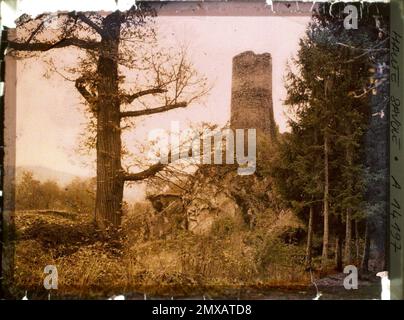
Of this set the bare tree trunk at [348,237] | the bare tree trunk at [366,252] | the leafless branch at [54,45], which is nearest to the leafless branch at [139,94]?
the leafless branch at [54,45]

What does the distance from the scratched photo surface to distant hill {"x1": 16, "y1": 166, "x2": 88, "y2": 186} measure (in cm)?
1

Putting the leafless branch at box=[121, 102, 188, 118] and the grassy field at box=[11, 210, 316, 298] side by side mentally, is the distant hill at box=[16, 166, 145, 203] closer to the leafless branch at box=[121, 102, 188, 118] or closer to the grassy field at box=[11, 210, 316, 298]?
the grassy field at box=[11, 210, 316, 298]

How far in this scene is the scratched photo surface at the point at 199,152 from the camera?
4.48 m

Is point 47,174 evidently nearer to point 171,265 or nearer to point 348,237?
point 171,265

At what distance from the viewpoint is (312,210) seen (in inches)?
177

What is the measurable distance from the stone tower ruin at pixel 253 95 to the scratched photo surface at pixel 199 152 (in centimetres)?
1

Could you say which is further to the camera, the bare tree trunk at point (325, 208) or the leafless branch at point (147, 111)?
the leafless branch at point (147, 111)

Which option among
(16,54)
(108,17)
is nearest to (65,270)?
(16,54)

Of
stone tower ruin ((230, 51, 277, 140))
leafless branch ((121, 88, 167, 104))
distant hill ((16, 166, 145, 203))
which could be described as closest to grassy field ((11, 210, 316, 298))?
distant hill ((16, 166, 145, 203))

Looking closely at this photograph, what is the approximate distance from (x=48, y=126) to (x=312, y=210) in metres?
2.38

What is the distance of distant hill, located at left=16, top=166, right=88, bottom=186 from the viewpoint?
14.9 ft

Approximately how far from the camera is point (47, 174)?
4547 mm

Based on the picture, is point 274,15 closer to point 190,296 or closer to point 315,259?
point 315,259

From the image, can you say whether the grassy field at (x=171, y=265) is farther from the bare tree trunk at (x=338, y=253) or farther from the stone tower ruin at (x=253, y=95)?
the stone tower ruin at (x=253, y=95)
